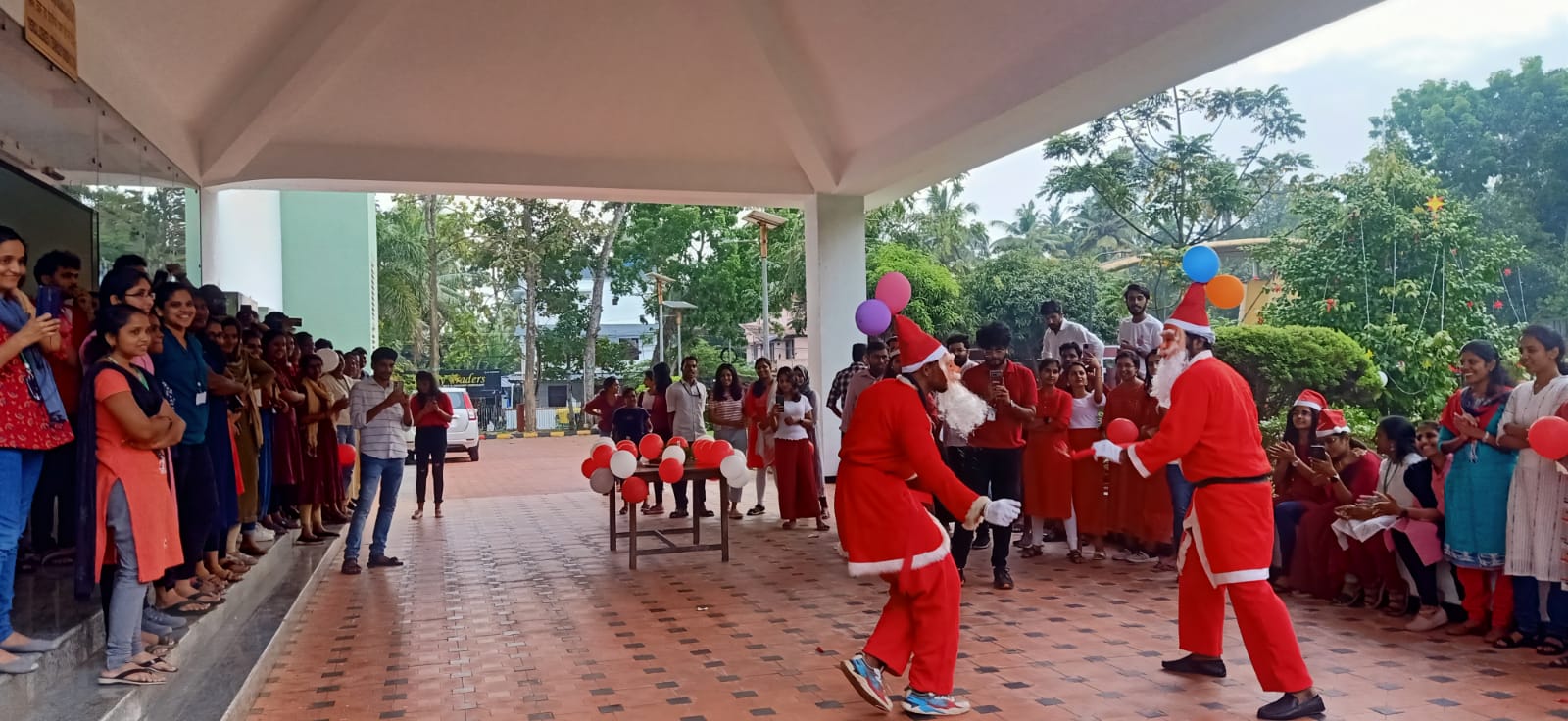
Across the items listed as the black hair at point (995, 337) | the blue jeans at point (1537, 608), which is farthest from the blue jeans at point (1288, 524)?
the black hair at point (995, 337)

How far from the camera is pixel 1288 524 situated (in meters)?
6.33

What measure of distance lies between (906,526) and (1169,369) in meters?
1.53

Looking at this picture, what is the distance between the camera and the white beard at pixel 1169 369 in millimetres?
4668

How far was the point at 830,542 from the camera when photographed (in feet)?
27.8

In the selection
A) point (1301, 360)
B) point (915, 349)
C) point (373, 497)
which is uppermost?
point (915, 349)

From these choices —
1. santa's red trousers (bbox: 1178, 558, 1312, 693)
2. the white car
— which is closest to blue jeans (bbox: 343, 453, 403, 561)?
santa's red trousers (bbox: 1178, 558, 1312, 693)

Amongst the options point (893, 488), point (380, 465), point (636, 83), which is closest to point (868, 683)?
point (893, 488)

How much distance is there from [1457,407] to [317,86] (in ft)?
28.3

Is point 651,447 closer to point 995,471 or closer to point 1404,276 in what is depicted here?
point 995,471

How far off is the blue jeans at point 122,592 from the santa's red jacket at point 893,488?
105 inches

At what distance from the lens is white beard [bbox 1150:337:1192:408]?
184 inches

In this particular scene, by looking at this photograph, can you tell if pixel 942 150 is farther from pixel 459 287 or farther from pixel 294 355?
pixel 459 287

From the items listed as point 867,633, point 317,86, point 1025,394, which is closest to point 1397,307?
point 1025,394

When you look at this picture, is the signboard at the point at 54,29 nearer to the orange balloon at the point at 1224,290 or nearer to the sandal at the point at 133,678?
the sandal at the point at 133,678
